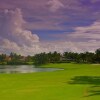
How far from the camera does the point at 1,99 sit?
26234mm

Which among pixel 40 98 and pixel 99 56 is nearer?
pixel 40 98

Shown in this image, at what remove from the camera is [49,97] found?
27.1 meters

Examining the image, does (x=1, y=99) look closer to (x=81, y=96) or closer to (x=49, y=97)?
(x=49, y=97)

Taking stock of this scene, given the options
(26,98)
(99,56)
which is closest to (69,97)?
(26,98)

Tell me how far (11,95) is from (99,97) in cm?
841

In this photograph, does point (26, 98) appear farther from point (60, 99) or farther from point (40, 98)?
point (60, 99)

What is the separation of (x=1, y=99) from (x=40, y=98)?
347 centimetres

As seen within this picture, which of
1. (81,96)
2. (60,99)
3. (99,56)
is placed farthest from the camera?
(99,56)

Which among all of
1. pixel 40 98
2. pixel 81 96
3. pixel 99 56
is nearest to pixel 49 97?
pixel 40 98

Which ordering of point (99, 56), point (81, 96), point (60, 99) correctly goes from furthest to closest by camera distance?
1. point (99, 56)
2. point (81, 96)
3. point (60, 99)

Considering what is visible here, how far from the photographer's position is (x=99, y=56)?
196 metres

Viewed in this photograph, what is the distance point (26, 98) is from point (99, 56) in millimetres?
173030

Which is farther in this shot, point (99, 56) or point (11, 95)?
point (99, 56)

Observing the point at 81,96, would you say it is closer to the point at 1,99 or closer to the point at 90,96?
the point at 90,96
